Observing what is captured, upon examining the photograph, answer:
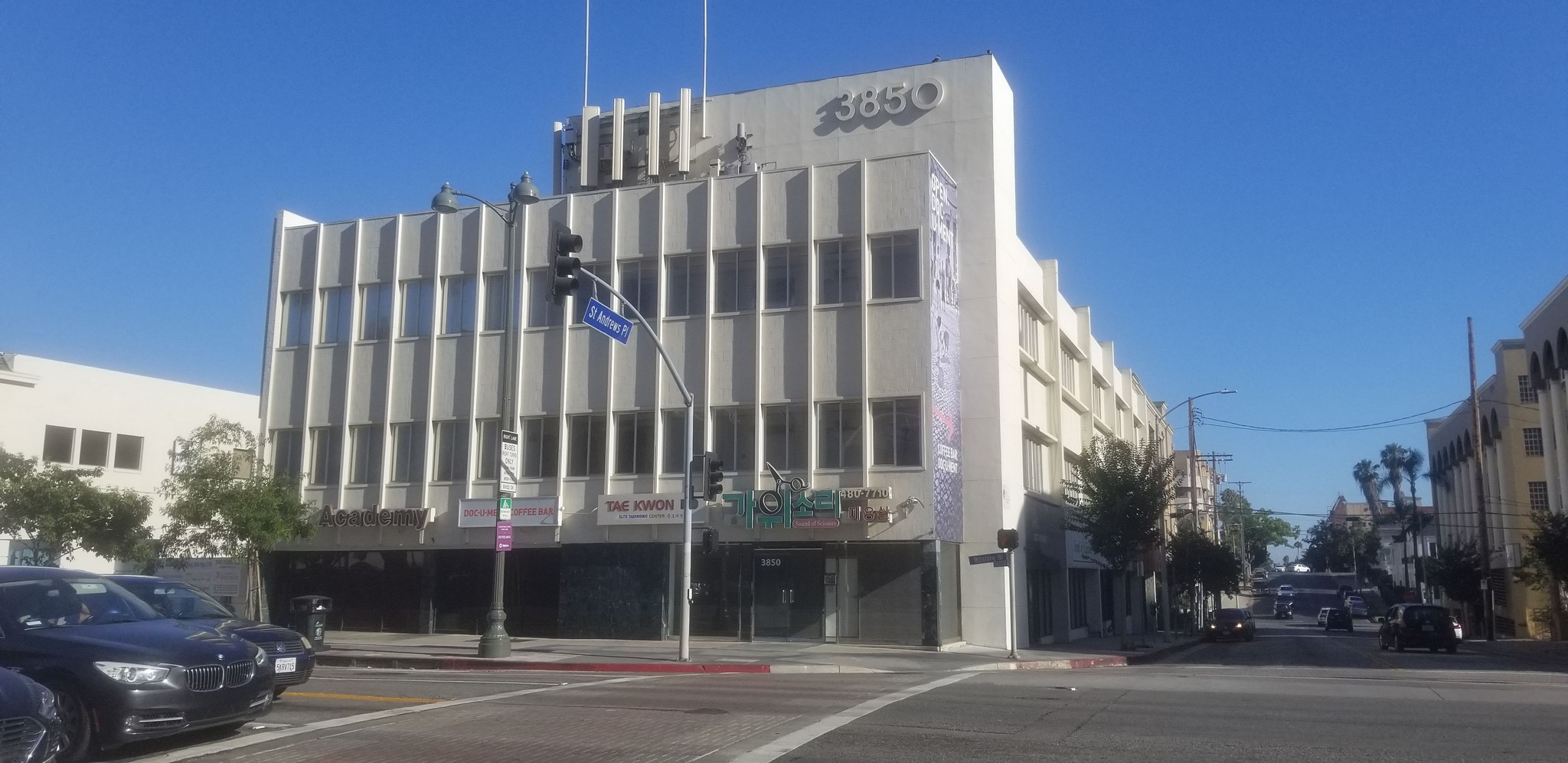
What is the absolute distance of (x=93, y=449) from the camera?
157 feet

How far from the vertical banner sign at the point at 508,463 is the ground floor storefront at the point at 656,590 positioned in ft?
18.0

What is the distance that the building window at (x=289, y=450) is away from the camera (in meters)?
36.4

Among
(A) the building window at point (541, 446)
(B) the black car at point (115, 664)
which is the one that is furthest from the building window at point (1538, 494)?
(B) the black car at point (115, 664)

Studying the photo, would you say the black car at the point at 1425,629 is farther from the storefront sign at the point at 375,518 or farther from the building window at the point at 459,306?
the building window at the point at 459,306

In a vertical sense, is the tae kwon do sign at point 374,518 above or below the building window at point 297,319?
below

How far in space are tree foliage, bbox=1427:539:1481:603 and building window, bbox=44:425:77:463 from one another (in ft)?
201

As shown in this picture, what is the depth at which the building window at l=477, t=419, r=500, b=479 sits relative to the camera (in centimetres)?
3397

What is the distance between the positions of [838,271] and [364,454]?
15271mm

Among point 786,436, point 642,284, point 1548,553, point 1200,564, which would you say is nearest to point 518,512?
point 642,284

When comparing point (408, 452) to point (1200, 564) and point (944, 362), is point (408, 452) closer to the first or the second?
point (944, 362)

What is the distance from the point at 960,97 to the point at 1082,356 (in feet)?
53.0

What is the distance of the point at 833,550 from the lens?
100ft

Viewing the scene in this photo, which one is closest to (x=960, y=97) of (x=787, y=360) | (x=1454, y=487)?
(x=787, y=360)

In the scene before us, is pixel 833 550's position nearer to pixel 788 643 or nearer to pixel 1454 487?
pixel 788 643
